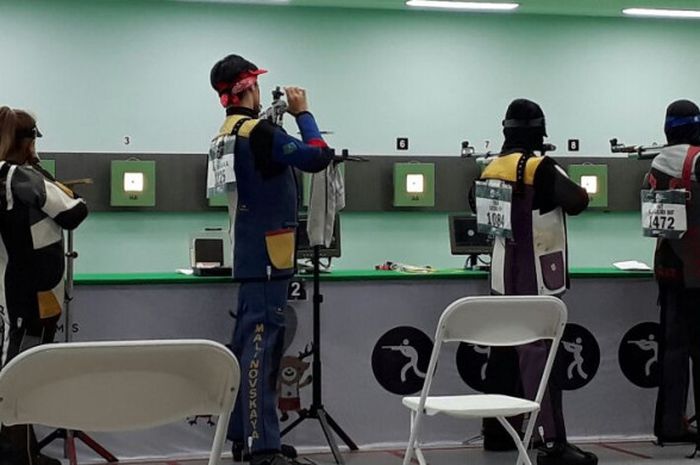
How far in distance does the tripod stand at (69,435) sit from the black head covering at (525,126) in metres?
2.18

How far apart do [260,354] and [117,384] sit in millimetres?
2134

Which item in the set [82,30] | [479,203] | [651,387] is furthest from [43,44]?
[651,387]

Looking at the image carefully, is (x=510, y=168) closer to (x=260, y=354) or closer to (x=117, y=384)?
(x=260, y=354)

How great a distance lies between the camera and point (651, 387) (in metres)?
5.59

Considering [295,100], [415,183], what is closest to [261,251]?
[295,100]

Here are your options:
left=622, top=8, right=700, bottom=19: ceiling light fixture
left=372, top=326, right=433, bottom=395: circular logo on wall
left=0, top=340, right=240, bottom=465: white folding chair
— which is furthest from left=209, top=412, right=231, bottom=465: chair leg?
left=622, top=8, right=700, bottom=19: ceiling light fixture

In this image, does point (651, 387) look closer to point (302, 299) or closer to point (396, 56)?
point (302, 299)

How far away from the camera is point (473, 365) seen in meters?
5.38

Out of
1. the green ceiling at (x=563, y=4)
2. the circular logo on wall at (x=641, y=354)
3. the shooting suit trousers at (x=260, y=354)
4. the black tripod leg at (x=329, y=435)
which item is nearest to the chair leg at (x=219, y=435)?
the shooting suit trousers at (x=260, y=354)

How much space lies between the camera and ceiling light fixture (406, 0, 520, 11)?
25.7 feet

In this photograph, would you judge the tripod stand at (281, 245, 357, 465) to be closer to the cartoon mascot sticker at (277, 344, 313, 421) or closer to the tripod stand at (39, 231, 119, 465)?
the cartoon mascot sticker at (277, 344, 313, 421)

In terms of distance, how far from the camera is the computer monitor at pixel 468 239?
19.4 feet

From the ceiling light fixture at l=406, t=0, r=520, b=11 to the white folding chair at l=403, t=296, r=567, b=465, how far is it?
4.58 meters

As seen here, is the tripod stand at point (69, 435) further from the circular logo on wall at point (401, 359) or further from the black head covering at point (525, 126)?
the black head covering at point (525, 126)
